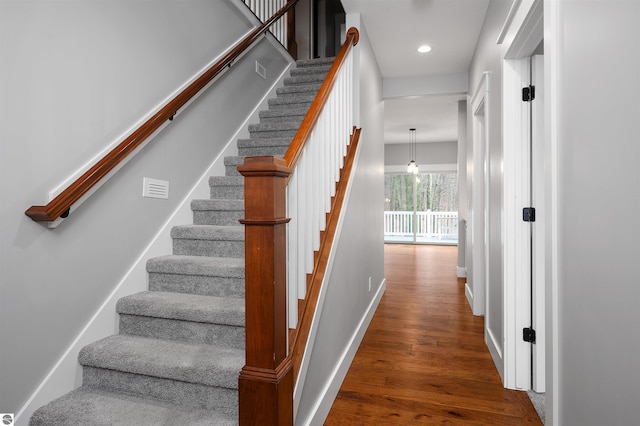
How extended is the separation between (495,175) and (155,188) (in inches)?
91.8

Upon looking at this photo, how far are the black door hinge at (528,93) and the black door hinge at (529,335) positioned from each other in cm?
137

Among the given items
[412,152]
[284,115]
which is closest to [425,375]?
[284,115]

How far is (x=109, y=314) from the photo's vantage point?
2.00 m

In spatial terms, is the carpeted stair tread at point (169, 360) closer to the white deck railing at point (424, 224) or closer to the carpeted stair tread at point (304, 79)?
the carpeted stair tread at point (304, 79)

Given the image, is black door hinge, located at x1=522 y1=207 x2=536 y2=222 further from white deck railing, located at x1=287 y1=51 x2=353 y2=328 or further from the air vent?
the air vent

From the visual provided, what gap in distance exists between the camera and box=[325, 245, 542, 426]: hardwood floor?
1998mm

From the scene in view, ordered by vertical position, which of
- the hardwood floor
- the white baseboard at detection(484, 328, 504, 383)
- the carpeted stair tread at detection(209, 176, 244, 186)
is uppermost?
the carpeted stair tread at detection(209, 176, 244, 186)

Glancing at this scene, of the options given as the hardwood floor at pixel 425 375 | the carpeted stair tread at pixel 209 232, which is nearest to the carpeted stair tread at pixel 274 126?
the carpeted stair tread at pixel 209 232

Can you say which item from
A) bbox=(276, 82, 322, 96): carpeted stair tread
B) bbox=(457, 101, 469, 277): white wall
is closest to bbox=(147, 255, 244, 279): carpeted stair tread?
bbox=(276, 82, 322, 96): carpeted stair tread

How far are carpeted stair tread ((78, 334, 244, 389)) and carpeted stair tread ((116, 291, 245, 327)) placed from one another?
0.14 m

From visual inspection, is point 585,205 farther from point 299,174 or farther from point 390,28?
point 390,28

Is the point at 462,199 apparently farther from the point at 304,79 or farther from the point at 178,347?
the point at 178,347

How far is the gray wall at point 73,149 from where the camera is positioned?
153 centimetres

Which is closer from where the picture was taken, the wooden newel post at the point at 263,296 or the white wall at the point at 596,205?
the white wall at the point at 596,205
